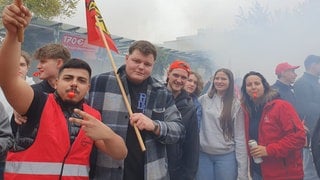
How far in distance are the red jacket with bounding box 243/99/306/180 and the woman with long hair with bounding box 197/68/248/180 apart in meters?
0.29

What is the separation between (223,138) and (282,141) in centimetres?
63

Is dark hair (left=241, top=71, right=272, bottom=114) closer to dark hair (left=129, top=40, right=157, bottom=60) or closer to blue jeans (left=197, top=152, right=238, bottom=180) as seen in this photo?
blue jeans (left=197, top=152, right=238, bottom=180)

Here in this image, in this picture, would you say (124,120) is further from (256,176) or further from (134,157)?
(256,176)

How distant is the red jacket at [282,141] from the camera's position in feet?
12.4

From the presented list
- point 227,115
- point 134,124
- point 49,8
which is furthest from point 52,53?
point 49,8

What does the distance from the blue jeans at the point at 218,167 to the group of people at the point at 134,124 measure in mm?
11

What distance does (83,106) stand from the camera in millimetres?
2283

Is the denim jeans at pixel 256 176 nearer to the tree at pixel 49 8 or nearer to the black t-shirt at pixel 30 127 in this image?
the black t-shirt at pixel 30 127

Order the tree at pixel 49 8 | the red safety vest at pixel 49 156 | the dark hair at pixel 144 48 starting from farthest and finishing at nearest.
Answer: the tree at pixel 49 8 < the dark hair at pixel 144 48 < the red safety vest at pixel 49 156

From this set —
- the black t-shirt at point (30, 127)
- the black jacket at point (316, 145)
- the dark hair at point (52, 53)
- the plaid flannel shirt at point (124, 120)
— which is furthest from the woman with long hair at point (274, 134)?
the black t-shirt at point (30, 127)

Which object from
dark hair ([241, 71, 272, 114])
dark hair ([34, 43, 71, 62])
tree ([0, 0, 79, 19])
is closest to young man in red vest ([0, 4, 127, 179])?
dark hair ([34, 43, 71, 62])

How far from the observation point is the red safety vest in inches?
78.8

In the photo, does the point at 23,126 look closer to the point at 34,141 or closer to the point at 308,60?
the point at 34,141

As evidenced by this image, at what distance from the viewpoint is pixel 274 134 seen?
12.7ft
